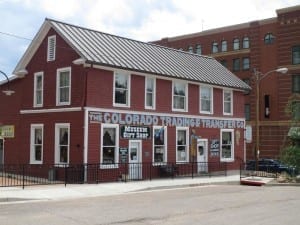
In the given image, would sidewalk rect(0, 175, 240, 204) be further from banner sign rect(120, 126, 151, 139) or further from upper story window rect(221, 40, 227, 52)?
upper story window rect(221, 40, 227, 52)

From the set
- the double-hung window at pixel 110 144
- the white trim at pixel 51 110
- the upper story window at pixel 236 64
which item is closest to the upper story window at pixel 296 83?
the upper story window at pixel 236 64

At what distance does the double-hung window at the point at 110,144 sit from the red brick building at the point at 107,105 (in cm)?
5

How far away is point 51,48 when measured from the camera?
1129 inches

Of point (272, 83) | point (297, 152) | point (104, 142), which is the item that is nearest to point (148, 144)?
point (104, 142)

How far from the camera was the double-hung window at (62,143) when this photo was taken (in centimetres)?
2672

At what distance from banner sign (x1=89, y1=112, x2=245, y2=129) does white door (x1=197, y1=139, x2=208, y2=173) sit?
→ 1.07 m

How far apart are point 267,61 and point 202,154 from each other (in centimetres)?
2952

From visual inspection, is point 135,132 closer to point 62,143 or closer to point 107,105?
point 107,105

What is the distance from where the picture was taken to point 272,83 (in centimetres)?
5781

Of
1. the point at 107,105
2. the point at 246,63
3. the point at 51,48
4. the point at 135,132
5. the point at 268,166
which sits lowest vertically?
the point at 268,166

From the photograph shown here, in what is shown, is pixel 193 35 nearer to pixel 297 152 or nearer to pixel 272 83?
pixel 272 83

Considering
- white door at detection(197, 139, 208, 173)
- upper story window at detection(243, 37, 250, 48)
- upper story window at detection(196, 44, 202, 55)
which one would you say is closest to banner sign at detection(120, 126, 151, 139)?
white door at detection(197, 139, 208, 173)

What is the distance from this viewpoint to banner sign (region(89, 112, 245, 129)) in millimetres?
26359

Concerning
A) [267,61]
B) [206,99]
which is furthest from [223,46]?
[206,99]
